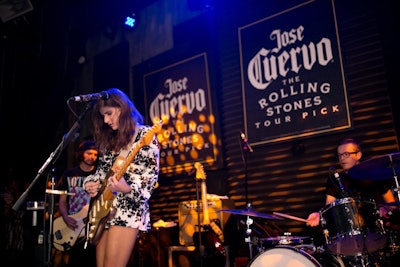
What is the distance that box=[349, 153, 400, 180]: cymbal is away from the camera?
2998mm

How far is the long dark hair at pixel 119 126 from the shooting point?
2.72 m

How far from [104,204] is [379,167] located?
7.47 feet

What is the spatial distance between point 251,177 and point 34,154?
4249mm

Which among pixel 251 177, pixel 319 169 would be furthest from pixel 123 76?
pixel 319 169

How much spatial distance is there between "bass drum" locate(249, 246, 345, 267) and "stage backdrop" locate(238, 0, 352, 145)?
1836mm

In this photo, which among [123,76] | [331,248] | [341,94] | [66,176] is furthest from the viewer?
[123,76]

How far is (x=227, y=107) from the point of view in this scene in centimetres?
578

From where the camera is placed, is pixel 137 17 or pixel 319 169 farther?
pixel 137 17

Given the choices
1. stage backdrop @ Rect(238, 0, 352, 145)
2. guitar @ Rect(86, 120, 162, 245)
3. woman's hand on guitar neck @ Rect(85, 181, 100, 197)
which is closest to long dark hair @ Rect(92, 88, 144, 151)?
guitar @ Rect(86, 120, 162, 245)

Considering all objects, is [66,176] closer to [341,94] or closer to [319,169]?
[319,169]

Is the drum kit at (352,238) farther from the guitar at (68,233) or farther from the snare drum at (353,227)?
the guitar at (68,233)

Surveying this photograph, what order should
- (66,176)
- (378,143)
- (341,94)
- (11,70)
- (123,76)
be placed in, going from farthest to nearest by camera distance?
(123,76), (11,70), (66,176), (341,94), (378,143)

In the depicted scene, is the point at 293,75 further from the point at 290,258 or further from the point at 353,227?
the point at 290,258

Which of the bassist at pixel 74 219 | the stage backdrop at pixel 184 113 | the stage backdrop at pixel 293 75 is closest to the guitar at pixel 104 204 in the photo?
the bassist at pixel 74 219
